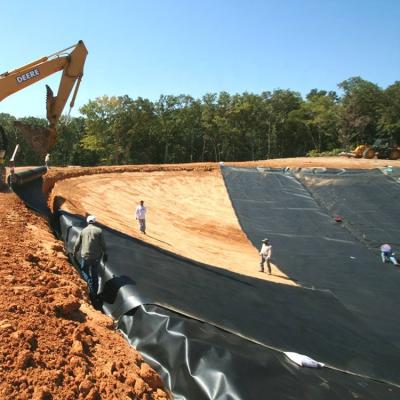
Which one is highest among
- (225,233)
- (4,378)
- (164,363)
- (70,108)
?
(70,108)

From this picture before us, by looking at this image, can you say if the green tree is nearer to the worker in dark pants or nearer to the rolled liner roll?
the rolled liner roll

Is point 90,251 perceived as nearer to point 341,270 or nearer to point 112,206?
point 341,270

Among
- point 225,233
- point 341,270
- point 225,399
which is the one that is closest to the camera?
point 225,399

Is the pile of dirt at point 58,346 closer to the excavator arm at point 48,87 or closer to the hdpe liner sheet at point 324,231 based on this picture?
the hdpe liner sheet at point 324,231

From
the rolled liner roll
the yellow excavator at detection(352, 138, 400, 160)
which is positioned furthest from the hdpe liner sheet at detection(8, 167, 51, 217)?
the yellow excavator at detection(352, 138, 400, 160)

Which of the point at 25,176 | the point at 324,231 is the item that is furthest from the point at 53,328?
the point at 324,231

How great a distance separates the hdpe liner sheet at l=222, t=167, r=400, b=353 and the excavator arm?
26.6 feet

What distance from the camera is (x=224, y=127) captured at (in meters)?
50.1

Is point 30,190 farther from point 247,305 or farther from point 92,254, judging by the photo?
point 247,305

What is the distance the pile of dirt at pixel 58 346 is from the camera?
317cm

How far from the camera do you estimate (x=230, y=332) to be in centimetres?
467

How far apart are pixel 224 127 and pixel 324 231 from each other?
36.4 m

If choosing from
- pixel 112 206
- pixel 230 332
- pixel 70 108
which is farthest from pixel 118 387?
pixel 112 206

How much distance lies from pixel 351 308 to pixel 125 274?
5006 mm
